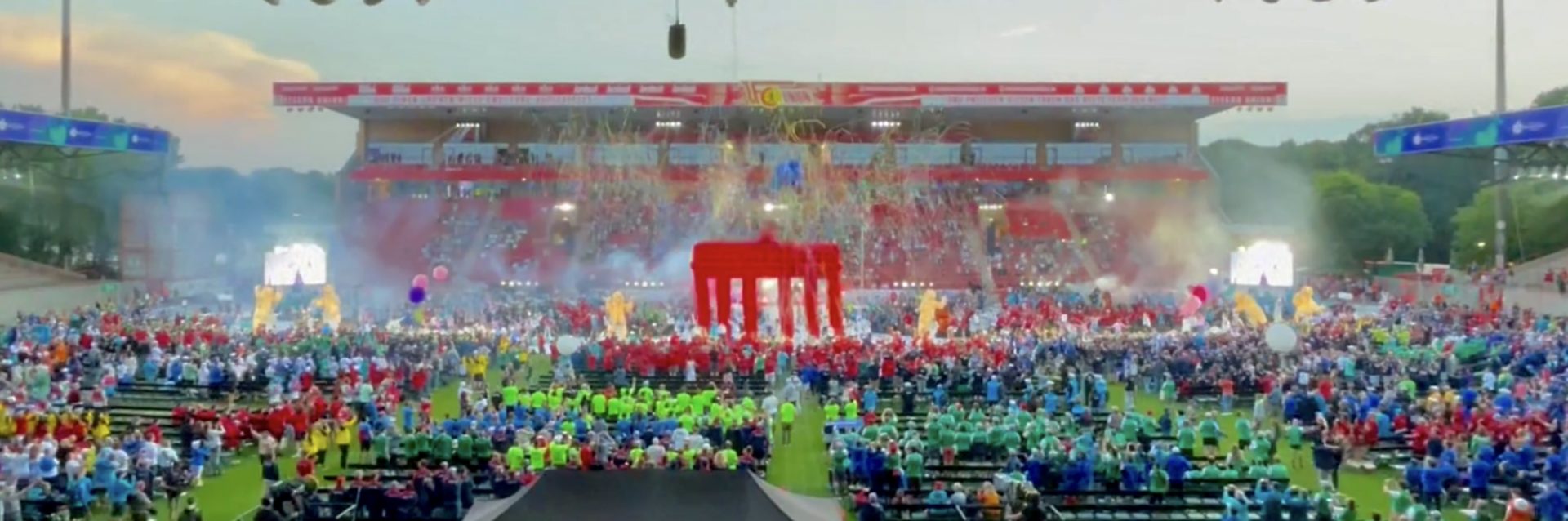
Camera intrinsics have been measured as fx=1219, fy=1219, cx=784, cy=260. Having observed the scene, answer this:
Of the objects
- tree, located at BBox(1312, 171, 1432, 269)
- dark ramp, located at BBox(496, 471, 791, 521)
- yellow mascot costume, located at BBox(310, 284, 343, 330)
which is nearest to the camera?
dark ramp, located at BBox(496, 471, 791, 521)

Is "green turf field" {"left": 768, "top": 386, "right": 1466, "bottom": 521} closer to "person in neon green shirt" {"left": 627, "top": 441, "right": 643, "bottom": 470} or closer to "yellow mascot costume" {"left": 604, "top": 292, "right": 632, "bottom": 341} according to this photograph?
"person in neon green shirt" {"left": 627, "top": 441, "right": 643, "bottom": 470}

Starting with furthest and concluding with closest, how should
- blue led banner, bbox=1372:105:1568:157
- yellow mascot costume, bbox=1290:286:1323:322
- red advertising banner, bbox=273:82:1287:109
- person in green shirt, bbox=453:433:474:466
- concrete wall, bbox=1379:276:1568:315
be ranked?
1. red advertising banner, bbox=273:82:1287:109
2. concrete wall, bbox=1379:276:1568:315
3. yellow mascot costume, bbox=1290:286:1323:322
4. blue led banner, bbox=1372:105:1568:157
5. person in green shirt, bbox=453:433:474:466

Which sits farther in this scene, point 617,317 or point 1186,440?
point 617,317

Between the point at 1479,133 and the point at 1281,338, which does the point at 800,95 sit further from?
the point at 1281,338

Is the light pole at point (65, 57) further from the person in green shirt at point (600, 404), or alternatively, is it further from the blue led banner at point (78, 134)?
the person in green shirt at point (600, 404)

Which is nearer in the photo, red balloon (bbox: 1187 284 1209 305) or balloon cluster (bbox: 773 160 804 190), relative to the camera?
red balloon (bbox: 1187 284 1209 305)

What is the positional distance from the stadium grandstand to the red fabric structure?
19165 mm

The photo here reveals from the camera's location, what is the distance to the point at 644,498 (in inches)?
349

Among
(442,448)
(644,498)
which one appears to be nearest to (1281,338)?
(442,448)

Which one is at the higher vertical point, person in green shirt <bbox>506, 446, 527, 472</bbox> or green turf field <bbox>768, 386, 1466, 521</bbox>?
person in green shirt <bbox>506, 446, 527, 472</bbox>

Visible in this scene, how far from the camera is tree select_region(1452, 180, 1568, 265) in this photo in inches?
→ 1839

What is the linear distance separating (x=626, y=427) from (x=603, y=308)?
56.8 ft

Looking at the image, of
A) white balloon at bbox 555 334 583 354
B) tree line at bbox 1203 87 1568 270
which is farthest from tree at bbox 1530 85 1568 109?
white balloon at bbox 555 334 583 354

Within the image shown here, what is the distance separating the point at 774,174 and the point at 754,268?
22236 millimetres
